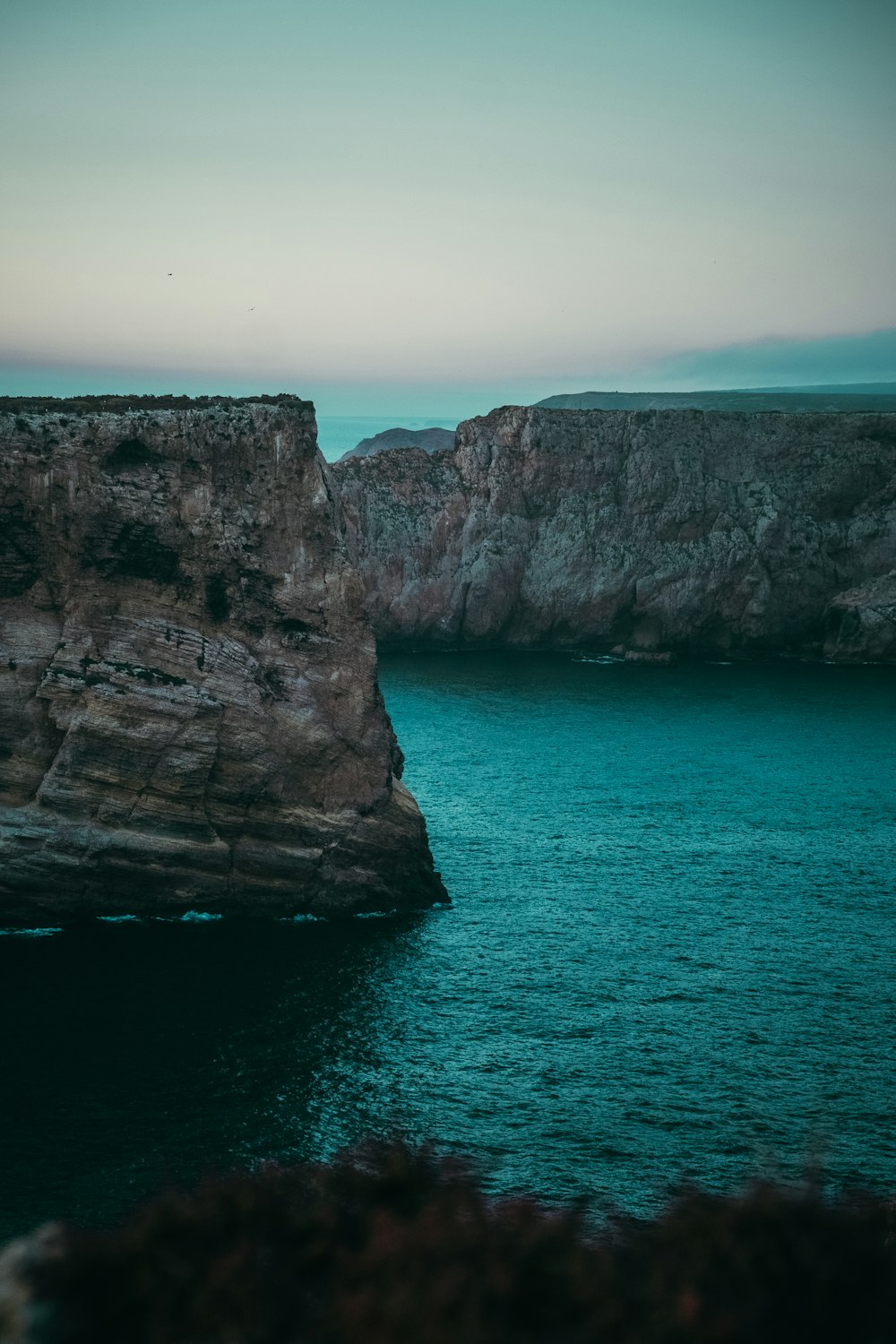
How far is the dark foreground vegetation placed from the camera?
54.9ft

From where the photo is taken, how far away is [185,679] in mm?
61812

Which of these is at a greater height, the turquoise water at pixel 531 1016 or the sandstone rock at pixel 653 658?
the sandstone rock at pixel 653 658

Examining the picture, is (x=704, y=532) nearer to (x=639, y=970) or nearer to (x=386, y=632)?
(x=386, y=632)

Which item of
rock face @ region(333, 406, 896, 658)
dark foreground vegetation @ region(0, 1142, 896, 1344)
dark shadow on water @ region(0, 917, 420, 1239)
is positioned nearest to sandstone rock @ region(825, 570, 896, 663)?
rock face @ region(333, 406, 896, 658)

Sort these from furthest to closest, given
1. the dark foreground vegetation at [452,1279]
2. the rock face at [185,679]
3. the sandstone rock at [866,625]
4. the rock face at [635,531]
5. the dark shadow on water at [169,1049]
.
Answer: the rock face at [635,531], the sandstone rock at [866,625], the rock face at [185,679], the dark shadow on water at [169,1049], the dark foreground vegetation at [452,1279]

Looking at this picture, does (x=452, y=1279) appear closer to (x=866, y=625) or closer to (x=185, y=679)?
(x=185, y=679)

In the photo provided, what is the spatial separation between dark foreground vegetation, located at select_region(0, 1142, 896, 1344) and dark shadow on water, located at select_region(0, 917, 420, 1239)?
56.1 ft

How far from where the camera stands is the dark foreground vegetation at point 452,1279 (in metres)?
16.7

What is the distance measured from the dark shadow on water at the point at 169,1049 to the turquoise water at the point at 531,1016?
0.42 ft

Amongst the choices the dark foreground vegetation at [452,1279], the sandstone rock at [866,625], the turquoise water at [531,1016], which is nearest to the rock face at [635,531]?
the sandstone rock at [866,625]

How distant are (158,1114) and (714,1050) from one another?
22.5m

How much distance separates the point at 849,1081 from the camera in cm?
4806

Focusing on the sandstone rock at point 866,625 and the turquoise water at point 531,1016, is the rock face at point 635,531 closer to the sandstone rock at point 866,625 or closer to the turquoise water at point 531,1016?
the sandstone rock at point 866,625

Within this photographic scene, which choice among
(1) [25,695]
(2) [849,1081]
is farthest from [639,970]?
(1) [25,695]
